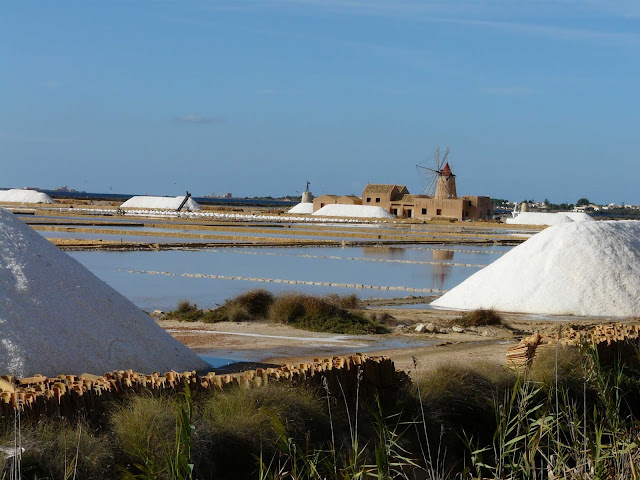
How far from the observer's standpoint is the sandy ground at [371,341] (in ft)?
22.5

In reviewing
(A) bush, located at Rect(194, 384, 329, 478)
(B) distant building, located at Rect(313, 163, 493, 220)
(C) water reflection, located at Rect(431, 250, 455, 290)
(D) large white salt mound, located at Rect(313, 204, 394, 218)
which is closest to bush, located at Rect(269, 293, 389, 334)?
(A) bush, located at Rect(194, 384, 329, 478)

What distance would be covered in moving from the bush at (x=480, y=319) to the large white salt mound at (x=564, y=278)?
55.2 inches

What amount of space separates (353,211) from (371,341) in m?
34.8

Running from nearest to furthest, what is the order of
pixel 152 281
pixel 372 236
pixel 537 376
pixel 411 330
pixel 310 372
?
pixel 310 372
pixel 537 376
pixel 411 330
pixel 152 281
pixel 372 236

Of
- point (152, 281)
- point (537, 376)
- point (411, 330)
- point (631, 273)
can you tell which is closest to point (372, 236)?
point (152, 281)

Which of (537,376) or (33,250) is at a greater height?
(33,250)

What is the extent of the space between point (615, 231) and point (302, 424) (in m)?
8.27

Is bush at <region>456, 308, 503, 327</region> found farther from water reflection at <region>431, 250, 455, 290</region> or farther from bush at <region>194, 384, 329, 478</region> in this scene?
bush at <region>194, 384, 329, 478</region>

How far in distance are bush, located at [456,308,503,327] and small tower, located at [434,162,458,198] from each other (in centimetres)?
3419

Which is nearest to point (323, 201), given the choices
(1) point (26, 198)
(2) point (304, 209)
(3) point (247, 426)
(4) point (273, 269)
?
(2) point (304, 209)

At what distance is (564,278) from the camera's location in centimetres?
1061

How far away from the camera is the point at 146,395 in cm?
431

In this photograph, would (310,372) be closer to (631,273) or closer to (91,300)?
(91,300)

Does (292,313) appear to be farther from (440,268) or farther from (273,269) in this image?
(440,268)
